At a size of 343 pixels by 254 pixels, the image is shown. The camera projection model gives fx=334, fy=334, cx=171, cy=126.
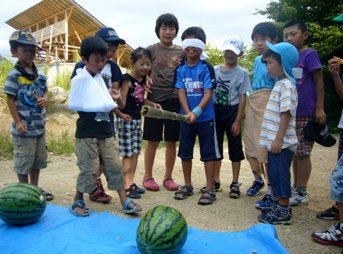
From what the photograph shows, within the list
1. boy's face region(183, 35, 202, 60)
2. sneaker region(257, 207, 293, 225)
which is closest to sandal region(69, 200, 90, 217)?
sneaker region(257, 207, 293, 225)

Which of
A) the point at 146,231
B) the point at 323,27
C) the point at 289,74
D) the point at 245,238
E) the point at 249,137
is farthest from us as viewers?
the point at 323,27

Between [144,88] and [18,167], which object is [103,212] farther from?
[144,88]

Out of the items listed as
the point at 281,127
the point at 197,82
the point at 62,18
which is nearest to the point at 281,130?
the point at 281,127

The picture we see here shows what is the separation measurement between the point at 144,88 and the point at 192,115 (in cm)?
80

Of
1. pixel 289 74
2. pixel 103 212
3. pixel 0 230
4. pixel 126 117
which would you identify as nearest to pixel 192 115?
pixel 126 117

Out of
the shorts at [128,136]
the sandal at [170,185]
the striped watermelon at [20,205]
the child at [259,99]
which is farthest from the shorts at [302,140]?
the striped watermelon at [20,205]

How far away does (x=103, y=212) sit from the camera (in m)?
3.26

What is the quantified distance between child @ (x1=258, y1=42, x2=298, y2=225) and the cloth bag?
5.04 ft

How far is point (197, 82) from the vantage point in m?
3.79

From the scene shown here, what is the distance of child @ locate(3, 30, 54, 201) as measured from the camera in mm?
3383

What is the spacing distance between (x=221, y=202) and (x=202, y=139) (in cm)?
76

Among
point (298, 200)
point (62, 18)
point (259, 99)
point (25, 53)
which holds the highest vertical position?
point (62, 18)

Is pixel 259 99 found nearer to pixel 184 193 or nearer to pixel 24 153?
pixel 184 193

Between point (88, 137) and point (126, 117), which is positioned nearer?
point (88, 137)
